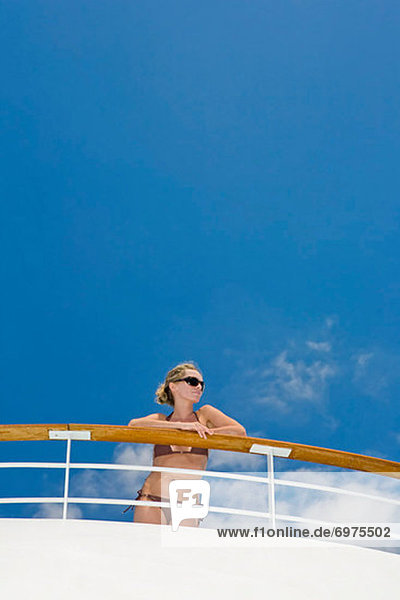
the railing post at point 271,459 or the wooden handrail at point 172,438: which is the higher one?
the wooden handrail at point 172,438

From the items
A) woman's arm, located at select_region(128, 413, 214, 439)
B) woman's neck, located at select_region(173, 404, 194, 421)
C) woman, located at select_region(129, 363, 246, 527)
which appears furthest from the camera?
woman's neck, located at select_region(173, 404, 194, 421)

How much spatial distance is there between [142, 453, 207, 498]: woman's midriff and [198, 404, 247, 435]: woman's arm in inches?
8.4

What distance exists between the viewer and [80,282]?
27.5m

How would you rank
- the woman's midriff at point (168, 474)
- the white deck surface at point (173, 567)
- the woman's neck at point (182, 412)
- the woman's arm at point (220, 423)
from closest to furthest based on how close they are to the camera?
the white deck surface at point (173, 567)
the woman's midriff at point (168, 474)
the woman's arm at point (220, 423)
the woman's neck at point (182, 412)

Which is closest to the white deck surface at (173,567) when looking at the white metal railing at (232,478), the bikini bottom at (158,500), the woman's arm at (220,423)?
the white metal railing at (232,478)

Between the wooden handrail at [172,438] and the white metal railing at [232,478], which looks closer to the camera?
the white metal railing at [232,478]

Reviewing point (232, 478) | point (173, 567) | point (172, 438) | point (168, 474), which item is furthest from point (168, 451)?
point (173, 567)

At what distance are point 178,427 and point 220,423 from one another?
0.48 metres

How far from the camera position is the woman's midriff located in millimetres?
3535

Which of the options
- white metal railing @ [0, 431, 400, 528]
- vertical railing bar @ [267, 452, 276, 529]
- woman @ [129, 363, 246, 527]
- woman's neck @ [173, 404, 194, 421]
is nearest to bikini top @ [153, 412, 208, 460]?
woman @ [129, 363, 246, 527]

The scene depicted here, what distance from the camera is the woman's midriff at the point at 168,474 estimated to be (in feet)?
11.6

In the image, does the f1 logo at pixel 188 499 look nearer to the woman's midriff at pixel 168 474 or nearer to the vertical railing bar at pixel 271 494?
the woman's midriff at pixel 168 474

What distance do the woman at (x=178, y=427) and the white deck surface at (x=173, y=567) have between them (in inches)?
16.3

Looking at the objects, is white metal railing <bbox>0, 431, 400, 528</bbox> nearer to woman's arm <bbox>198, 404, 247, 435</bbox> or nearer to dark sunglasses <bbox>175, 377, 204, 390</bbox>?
woman's arm <bbox>198, 404, 247, 435</bbox>
